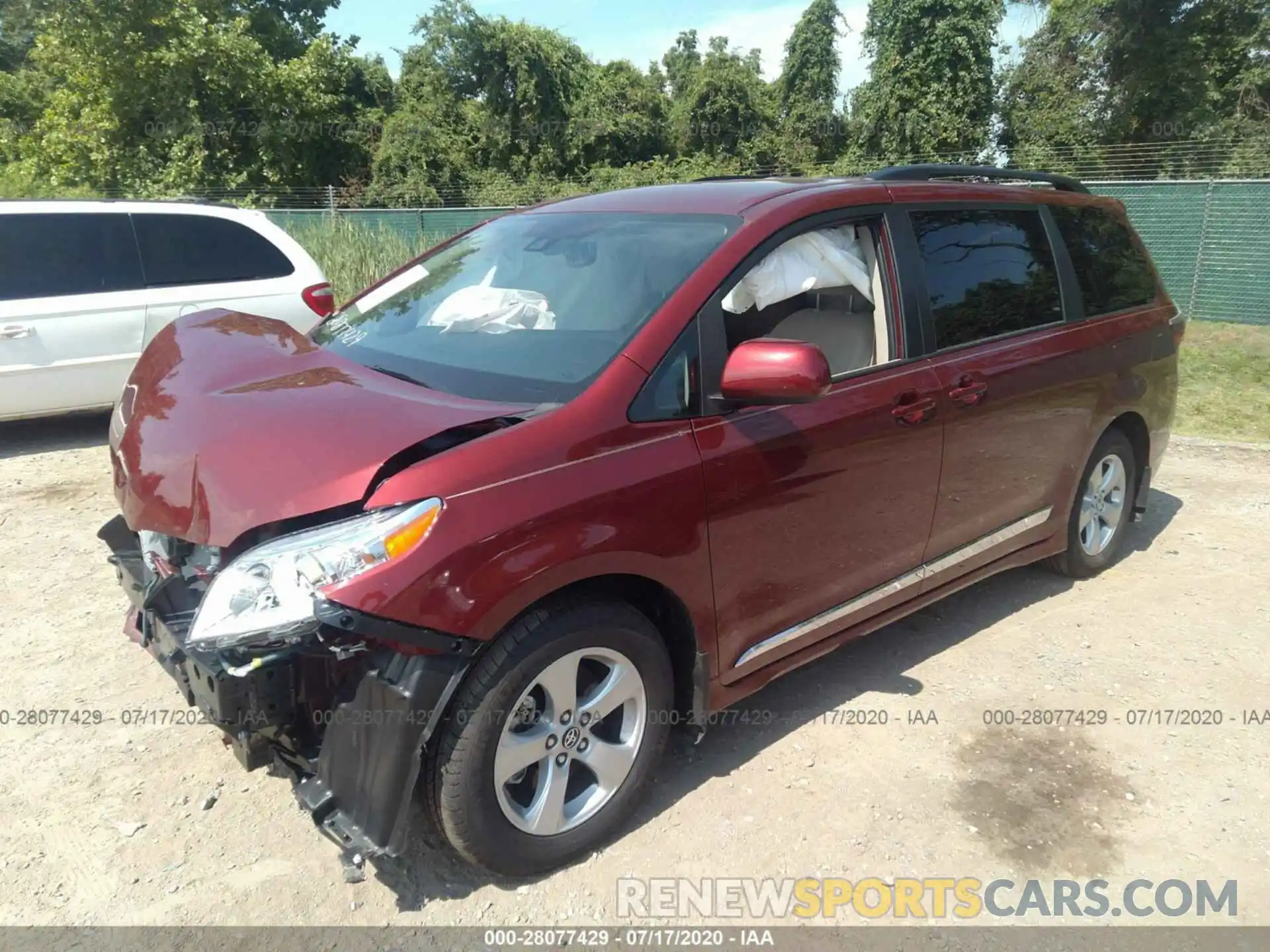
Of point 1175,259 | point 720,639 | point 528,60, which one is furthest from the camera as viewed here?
point 528,60

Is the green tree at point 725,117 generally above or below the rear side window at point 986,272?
above

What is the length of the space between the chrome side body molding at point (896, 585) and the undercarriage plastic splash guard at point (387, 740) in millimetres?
1080

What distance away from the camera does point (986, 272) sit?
12.2ft

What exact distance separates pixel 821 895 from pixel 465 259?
255cm

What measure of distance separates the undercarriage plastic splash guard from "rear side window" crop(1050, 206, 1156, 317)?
11.4 ft

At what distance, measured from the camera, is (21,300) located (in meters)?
6.09

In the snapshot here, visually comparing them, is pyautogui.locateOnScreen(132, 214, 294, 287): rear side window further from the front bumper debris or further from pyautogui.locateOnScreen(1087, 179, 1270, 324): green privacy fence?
pyautogui.locateOnScreen(1087, 179, 1270, 324): green privacy fence

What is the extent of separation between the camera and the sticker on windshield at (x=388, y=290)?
3578 millimetres

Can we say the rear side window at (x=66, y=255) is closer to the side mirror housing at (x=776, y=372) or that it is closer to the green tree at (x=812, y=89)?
the side mirror housing at (x=776, y=372)

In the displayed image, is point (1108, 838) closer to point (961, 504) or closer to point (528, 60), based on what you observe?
point (961, 504)

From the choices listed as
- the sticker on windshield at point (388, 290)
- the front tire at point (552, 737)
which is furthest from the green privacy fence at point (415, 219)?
the front tire at point (552, 737)

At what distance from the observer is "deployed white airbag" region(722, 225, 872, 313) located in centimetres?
296

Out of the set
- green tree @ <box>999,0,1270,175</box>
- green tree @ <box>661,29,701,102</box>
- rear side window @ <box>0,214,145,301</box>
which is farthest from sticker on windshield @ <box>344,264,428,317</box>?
green tree @ <box>661,29,701,102</box>

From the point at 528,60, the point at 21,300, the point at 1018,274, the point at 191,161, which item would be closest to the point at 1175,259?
the point at 1018,274
